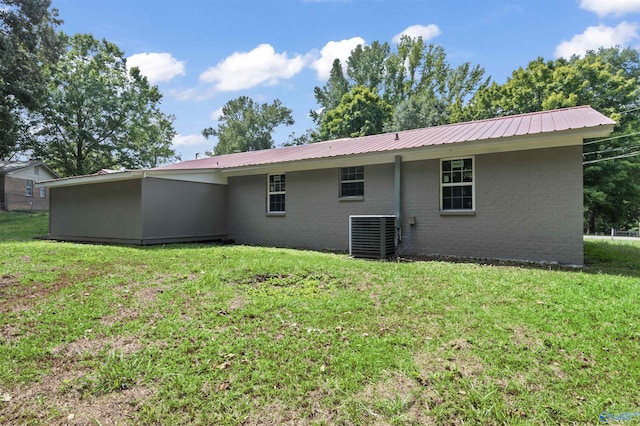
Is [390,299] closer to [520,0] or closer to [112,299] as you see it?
[112,299]

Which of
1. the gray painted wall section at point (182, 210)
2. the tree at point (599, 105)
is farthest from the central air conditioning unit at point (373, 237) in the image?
the tree at point (599, 105)

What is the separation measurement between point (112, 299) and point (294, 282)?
2.42m

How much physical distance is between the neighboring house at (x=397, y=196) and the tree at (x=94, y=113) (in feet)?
54.7

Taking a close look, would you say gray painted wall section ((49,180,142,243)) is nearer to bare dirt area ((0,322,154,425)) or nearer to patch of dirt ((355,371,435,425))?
bare dirt area ((0,322,154,425))

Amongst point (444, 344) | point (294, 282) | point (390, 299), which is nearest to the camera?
point (444, 344)

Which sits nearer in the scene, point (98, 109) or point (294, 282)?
point (294, 282)

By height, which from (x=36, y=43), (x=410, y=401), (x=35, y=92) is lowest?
(x=410, y=401)

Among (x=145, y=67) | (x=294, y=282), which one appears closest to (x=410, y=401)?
(x=294, y=282)

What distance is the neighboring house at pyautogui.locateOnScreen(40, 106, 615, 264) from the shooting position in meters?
7.32

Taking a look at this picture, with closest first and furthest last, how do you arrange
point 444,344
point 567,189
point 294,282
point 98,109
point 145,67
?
point 444,344, point 294,282, point 567,189, point 98,109, point 145,67

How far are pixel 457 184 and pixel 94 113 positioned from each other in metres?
28.3

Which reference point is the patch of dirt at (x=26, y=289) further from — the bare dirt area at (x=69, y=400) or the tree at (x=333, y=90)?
the tree at (x=333, y=90)

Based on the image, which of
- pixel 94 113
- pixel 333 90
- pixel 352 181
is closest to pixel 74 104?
pixel 94 113

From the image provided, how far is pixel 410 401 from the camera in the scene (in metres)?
2.61
